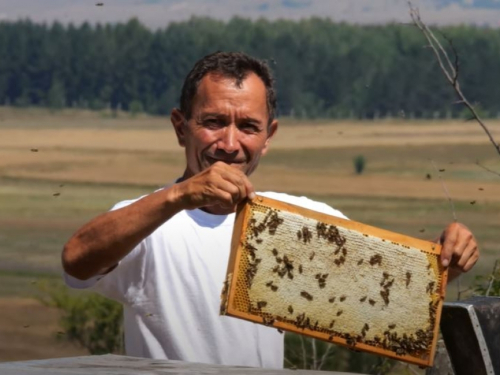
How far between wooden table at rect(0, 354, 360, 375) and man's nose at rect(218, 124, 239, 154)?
1282 millimetres

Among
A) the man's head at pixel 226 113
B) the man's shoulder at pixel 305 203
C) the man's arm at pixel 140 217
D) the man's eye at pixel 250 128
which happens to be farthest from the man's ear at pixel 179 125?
the man's arm at pixel 140 217

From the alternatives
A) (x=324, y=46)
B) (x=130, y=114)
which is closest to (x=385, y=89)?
(x=324, y=46)

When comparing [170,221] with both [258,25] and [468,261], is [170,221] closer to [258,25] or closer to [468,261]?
[468,261]

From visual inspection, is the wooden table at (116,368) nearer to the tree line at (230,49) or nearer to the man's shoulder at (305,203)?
the man's shoulder at (305,203)

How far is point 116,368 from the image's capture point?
123 inches

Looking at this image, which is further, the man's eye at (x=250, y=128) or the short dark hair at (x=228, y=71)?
the short dark hair at (x=228, y=71)

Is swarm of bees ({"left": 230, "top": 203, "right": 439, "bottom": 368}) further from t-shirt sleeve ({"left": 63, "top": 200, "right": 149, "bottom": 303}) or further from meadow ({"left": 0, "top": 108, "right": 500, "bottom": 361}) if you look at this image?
meadow ({"left": 0, "top": 108, "right": 500, "bottom": 361})

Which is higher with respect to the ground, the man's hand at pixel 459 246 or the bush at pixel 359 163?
the man's hand at pixel 459 246

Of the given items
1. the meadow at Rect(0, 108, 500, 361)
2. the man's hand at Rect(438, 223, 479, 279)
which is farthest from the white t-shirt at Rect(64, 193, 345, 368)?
the meadow at Rect(0, 108, 500, 361)

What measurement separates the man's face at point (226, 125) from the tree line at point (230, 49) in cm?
7492

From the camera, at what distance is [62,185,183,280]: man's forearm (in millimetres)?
4160

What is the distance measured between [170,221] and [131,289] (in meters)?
0.25

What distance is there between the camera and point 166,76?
84.6m

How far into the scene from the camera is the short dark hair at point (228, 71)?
187 inches
